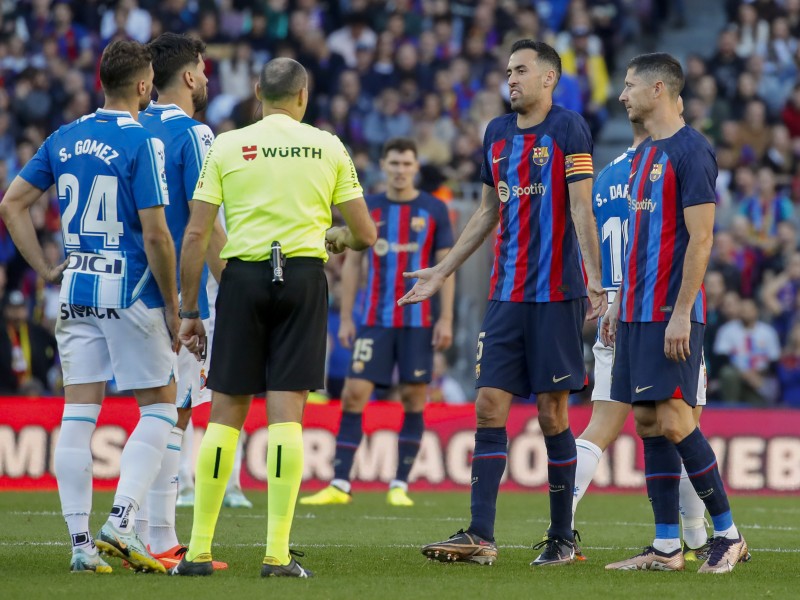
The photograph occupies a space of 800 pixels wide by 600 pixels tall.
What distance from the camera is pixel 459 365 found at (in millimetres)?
16672

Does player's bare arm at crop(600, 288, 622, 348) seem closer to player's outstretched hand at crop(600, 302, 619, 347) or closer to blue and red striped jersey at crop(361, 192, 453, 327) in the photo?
player's outstretched hand at crop(600, 302, 619, 347)

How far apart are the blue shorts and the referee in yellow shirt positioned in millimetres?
1243

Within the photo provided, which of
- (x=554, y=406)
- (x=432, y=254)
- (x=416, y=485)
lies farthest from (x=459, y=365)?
(x=554, y=406)

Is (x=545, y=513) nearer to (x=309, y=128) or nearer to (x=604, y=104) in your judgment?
(x=309, y=128)

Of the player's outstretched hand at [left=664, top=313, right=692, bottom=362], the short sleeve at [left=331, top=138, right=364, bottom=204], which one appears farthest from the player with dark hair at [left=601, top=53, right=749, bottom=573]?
the short sleeve at [left=331, top=138, right=364, bottom=204]

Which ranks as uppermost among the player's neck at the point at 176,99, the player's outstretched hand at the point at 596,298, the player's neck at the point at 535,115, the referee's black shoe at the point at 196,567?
the player's neck at the point at 176,99

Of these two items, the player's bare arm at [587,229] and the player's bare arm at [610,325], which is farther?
the player's bare arm at [610,325]

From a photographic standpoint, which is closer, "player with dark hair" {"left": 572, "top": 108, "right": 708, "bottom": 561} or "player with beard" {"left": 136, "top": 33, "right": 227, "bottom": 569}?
"player with beard" {"left": 136, "top": 33, "right": 227, "bottom": 569}

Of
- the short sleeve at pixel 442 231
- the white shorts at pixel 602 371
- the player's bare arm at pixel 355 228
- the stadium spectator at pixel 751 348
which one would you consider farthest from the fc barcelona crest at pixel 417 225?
the stadium spectator at pixel 751 348

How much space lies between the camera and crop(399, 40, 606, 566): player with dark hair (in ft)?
24.7

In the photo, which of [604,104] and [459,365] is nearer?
[459,365]

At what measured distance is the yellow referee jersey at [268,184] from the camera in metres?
6.62

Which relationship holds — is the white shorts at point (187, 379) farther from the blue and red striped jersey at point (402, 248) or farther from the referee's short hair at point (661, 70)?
the blue and red striped jersey at point (402, 248)

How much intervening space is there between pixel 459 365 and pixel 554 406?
29.7 feet
